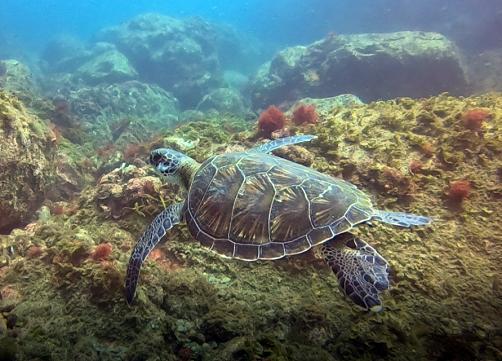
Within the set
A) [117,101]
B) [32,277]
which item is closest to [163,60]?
[117,101]

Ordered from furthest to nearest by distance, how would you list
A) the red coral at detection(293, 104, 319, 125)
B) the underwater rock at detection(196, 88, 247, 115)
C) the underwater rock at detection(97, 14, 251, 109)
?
the underwater rock at detection(97, 14, 251, 109)
the underwater rock at detection(196, 88, 247, 115)
the red coral at detection(293, 104, 319, 125)

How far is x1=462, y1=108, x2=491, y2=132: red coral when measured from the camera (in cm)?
497

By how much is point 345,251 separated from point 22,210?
5153 mm

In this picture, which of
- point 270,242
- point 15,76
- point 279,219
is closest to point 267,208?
point 279,219

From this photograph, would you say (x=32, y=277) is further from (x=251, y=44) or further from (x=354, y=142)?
(x=251, y=44)

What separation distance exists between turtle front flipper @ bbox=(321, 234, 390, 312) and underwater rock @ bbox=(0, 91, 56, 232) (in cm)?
479

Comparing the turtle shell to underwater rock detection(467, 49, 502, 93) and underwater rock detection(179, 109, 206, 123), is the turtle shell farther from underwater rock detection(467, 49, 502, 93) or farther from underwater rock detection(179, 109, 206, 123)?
underwater rock detection(467, 49, 502, 93)

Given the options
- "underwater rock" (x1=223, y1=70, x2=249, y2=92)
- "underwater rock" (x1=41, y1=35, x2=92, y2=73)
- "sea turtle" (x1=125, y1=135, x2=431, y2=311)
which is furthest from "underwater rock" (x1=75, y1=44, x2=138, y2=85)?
"sea turtle" (x1=125, y1=135, x2=431, y2=311)

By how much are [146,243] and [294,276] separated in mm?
1675

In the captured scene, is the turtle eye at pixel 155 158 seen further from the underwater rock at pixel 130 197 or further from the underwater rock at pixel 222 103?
the underwater rock at pixel 222 103

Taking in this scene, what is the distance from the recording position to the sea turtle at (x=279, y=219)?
3.18m

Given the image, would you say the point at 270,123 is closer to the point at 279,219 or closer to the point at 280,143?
the point at 280,143

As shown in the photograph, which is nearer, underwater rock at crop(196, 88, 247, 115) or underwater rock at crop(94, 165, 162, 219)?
underwater rock at crop(94, 165, 162, 219)

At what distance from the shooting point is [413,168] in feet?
15.1
